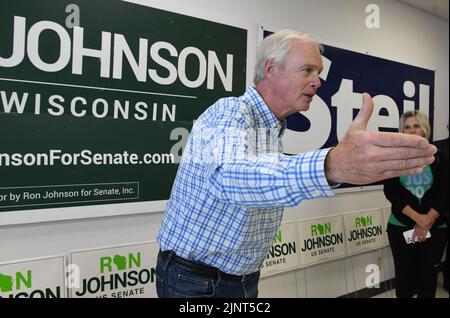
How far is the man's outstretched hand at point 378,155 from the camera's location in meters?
0.30

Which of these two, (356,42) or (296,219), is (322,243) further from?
(356,42)

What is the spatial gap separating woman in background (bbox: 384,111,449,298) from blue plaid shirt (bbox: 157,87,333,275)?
2.43ft

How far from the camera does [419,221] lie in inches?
49.8

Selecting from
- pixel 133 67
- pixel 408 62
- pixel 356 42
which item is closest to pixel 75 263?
pixel 133 67

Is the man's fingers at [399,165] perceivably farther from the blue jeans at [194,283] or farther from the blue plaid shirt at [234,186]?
the blue jeans at [194,283]

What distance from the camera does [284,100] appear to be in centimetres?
62

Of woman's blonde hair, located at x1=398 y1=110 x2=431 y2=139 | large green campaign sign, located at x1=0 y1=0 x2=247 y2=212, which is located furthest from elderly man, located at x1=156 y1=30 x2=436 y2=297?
woman's blonde hair, located at x1=398 y1=110 x2=431 y2=139

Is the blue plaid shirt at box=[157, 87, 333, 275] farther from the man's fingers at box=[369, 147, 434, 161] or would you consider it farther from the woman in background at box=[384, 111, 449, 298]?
the woman in background at box=[384, 111, 449, 298]

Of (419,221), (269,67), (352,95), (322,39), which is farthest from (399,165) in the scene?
(419,221)

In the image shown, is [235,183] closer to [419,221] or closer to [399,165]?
[399,165]

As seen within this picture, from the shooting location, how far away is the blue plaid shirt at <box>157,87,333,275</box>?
0.36 meters

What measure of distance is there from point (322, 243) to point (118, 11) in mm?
1048

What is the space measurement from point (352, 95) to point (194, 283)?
0.76 metres

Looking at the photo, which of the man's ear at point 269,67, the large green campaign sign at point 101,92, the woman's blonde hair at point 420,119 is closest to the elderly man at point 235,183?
the man's ear at point 269,67
